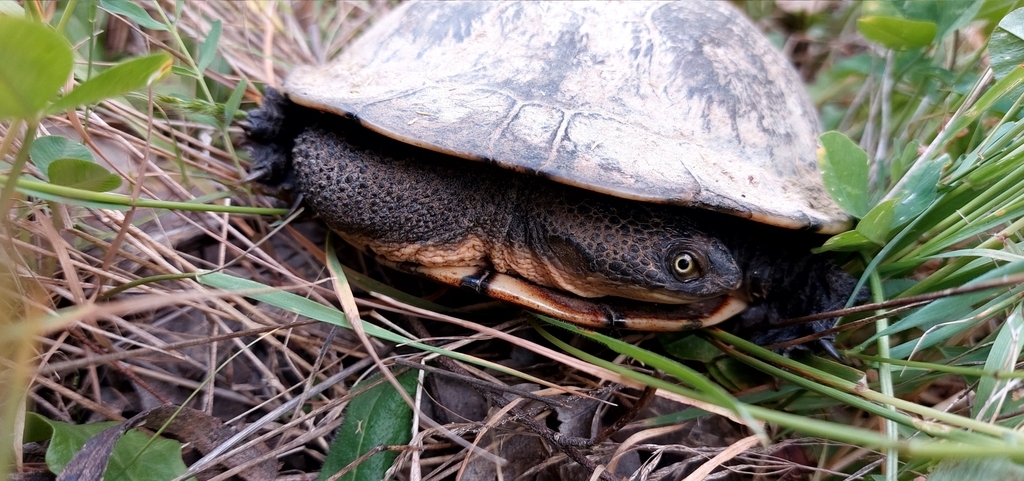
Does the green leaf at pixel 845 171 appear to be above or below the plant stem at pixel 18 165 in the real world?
below

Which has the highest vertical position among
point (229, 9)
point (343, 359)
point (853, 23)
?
point (229, 9)

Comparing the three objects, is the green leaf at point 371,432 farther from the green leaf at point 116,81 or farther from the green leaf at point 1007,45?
the green leaf at point 1007,45

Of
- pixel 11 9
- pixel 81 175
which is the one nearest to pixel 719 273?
pixel 81 175

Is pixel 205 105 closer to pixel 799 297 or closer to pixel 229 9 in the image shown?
pixel 229 9

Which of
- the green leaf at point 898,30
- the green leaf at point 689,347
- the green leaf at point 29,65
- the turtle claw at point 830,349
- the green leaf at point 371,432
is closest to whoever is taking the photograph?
the green leaf at point 29,65

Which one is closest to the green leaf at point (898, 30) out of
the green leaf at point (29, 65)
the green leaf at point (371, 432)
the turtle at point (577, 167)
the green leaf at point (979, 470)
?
the turtle at point (577, 167)

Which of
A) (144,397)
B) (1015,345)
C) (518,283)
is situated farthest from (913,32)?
(144,397)

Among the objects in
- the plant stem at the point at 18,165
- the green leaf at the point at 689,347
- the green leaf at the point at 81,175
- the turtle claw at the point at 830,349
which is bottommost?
the green leaf at the point at 689,347
